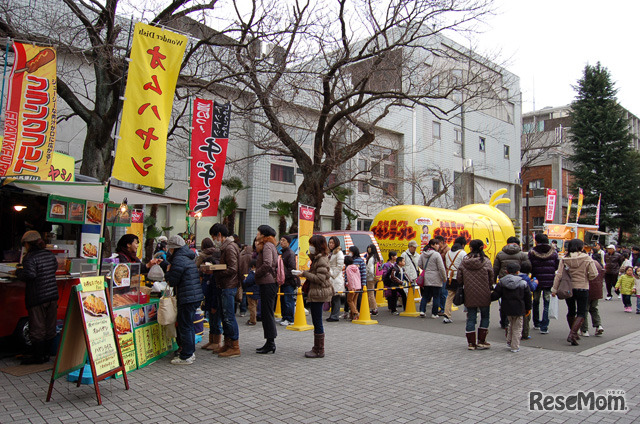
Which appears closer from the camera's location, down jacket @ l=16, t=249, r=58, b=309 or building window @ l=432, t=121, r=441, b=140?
down jacket @ l=16, t=249, r=58, b=309

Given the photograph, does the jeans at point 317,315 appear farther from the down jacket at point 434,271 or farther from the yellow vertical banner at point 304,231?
the down jacket at point 434,271

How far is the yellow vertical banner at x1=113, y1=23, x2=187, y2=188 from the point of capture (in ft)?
21.2

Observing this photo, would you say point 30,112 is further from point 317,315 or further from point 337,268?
point 337,268

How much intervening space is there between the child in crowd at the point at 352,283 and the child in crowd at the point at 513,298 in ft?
11.8

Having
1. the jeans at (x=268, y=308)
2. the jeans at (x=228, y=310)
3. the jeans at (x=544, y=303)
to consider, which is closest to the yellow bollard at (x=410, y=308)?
the jeans at (x=544, y=303)

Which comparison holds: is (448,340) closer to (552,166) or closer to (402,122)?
(402,122)

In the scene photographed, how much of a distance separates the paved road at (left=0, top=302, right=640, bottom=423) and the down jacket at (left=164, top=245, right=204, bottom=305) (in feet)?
3.22

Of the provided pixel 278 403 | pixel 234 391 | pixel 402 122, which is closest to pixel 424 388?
pixel 278 403

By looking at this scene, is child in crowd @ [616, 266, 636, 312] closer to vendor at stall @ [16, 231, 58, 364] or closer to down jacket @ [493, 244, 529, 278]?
down jacket @ [493, 244, 529, 278]

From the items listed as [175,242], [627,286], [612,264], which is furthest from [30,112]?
[612,264]

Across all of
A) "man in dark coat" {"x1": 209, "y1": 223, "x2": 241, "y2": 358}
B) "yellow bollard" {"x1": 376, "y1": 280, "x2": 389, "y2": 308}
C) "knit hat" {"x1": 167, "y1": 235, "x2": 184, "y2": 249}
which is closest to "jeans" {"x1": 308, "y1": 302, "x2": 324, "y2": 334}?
"man in dark coat" {"x1": 209, "y1": 223, "x2": 241, "y2": 358}

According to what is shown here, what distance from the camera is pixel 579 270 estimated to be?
838 centimetres

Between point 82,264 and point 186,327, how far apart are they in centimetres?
197

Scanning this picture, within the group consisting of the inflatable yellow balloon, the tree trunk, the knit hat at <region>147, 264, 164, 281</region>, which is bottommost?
the knit hat at <region>147, 264, 164, 281</region>
